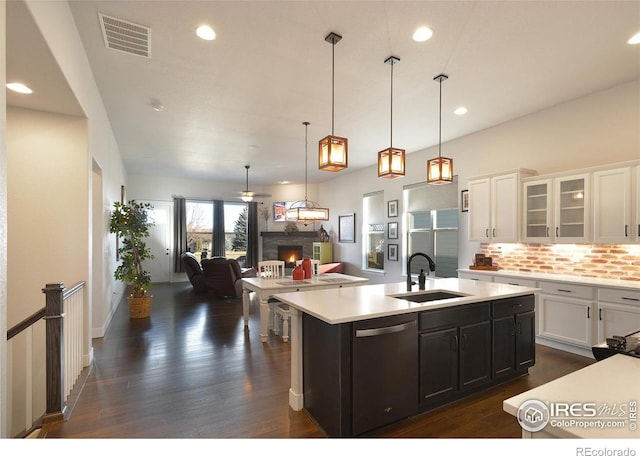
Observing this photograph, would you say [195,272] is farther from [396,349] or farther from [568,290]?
[568,290]

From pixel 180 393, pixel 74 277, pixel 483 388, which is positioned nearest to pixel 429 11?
pixel 483 388

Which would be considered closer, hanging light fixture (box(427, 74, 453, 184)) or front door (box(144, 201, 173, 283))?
hanging light fixture (box(427, 74, 453, 184))

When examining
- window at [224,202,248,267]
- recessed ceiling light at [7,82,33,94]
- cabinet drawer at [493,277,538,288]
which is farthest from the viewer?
window at [224,202,248,267]

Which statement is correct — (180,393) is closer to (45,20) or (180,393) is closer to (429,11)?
(45,20)

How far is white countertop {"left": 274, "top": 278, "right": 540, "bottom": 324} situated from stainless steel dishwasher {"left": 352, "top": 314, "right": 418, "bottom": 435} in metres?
0.08

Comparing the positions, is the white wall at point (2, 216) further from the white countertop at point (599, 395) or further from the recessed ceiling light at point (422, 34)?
the recessed ceiling light at point (422, 34)

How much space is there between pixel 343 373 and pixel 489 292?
1.71 m

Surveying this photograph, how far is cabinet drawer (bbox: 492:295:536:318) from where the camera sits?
2875 mm

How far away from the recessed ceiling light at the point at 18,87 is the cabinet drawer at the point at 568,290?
5667mm

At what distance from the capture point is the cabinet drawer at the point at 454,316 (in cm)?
244

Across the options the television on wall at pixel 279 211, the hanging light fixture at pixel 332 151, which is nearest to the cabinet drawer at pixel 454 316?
the hanging light fixture at pixel 332 151

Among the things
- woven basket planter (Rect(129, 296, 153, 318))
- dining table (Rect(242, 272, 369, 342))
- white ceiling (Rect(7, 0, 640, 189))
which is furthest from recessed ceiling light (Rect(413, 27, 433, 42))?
woven basket planter (Rect(129, 296, 153, 318))

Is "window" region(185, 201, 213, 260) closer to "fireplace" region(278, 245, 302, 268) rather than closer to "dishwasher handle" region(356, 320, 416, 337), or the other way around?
"fireplace" region(278, 245, 302, 268)

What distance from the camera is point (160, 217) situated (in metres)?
9.16
